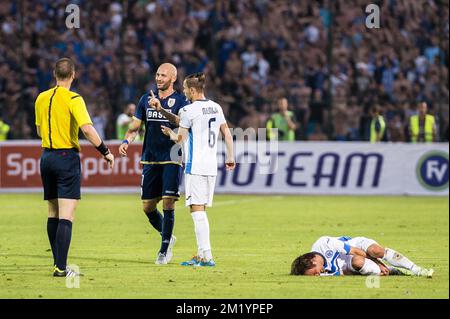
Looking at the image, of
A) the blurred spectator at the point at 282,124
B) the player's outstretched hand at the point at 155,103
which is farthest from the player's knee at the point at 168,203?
the blurred spectator at the point at 282,124

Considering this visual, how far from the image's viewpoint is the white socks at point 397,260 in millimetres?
11094

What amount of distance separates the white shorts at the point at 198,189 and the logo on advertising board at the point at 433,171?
14323mm

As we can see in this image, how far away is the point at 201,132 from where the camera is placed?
12344mm

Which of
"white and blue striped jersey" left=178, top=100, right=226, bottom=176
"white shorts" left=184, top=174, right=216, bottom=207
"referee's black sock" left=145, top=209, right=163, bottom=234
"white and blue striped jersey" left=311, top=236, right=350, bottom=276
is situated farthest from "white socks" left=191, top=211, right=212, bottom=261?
"white and blue striped jersey" left=311, top=236, right=350, bottom=276

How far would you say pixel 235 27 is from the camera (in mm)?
28656

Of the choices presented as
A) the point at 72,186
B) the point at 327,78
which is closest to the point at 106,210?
the point at 327,78

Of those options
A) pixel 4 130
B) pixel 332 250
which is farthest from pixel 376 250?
pixel 4 130

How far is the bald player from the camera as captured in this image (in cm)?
1293

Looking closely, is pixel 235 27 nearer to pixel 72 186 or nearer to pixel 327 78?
pixel 327 78

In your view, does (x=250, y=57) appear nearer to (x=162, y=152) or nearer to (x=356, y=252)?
(x=162, y=152)

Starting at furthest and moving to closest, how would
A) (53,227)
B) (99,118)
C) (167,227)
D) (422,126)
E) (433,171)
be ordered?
(99,118) → (422,126) → (433,171) → (167,227) → (53,227)

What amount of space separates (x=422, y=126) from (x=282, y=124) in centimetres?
336

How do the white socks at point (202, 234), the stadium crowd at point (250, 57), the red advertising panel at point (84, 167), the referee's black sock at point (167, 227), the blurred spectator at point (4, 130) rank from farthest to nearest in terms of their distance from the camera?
the blurred spectator at point (4, 130) < the stadium crowd at point (250, 57) < the red advertising panel at point (84, 167) < the referee's black sock at point (167, 227) < the white socks at point (202, 234)

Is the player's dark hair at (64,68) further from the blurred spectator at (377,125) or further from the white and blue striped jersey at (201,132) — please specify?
the blurred spectator at (377,125)
